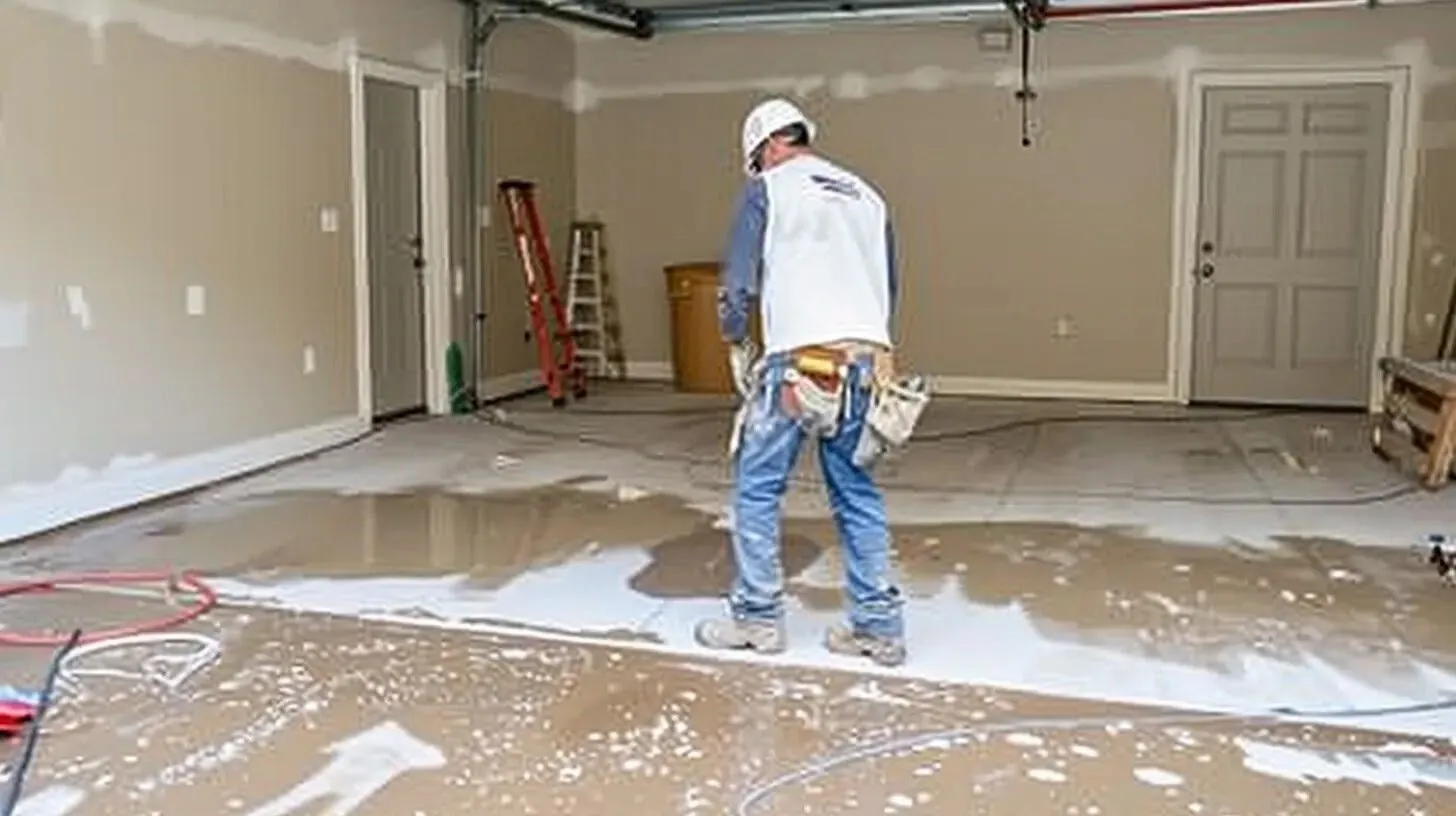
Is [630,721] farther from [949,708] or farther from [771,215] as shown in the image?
[771,215]

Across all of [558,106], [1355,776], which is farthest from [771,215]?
[558,106]

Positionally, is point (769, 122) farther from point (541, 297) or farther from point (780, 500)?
point (541, 297)

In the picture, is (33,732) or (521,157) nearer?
(33,732)

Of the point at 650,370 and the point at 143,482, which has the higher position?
the point at 650,370

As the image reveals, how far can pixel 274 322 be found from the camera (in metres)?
6.56

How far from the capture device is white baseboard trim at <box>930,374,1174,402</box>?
8.84 metres

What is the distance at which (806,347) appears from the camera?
346 cm


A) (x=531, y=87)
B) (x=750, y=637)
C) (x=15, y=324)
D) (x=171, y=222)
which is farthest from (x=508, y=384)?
(x=750, y=637)

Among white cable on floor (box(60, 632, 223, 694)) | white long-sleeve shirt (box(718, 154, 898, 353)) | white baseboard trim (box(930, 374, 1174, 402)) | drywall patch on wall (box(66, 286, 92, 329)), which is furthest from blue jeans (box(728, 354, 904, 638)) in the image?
white baseboard trim (box(930, 374, 1174, 402))

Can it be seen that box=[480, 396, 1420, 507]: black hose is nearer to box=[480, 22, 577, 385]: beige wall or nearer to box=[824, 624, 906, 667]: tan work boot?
box=[480, 22, 577, 385]: beige wall

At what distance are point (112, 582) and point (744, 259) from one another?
93.7 inches

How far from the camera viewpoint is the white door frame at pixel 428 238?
7285 mm

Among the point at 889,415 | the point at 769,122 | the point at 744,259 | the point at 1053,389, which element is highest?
the point at 769,122

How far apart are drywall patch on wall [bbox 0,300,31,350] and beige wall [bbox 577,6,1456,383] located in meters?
5.26
